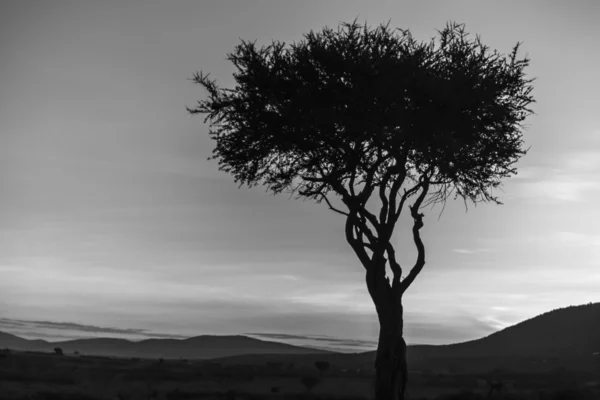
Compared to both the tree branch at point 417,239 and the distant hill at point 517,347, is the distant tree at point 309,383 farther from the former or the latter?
the distant hill at point 517,347

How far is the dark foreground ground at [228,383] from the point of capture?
33906 millimetres

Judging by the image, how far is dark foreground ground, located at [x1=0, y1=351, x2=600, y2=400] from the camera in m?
33.9

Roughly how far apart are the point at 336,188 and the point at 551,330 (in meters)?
54.6

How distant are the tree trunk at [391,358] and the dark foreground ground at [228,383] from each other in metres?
4.48

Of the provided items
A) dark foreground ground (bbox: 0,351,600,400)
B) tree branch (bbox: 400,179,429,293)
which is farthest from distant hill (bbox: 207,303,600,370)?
tree branch (bbox: 400,179,429,293)

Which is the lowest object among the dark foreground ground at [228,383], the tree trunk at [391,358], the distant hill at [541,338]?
the dark foreground ground at [228,383]

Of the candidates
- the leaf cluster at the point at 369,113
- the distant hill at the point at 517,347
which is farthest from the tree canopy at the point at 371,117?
the distant hill at the point at 517,347

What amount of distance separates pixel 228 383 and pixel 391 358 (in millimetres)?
13879

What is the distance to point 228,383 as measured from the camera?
40.5 metres

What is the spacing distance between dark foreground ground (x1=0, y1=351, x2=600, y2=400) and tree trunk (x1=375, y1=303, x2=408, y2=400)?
14.7 feet

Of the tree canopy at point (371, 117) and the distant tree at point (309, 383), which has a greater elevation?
the tree canopy at point (371, 117)

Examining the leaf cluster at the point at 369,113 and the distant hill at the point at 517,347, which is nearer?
the leaf cluster at the point at 369,113

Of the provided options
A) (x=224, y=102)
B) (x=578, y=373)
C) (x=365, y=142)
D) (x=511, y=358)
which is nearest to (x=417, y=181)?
(x=365, y=142)

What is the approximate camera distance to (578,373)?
163 feet
